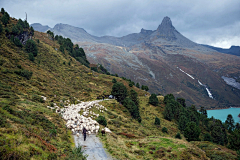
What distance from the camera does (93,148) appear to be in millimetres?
18578

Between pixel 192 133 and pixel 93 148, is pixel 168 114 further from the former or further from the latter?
pixel 93 148

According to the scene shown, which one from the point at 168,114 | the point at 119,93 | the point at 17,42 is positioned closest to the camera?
the point at 17,42

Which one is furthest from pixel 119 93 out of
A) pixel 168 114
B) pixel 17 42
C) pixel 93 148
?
pixel 17 42

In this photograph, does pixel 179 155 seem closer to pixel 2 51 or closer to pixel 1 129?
pixel 1 129

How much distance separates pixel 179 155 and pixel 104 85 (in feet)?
241

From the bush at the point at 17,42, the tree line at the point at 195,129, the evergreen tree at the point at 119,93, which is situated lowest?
the tree line at the point at 195,129

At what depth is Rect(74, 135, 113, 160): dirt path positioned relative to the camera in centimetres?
1658

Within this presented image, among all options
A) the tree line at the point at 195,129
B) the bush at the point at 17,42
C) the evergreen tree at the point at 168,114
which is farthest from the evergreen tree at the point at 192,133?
the bush at the point at 17,42

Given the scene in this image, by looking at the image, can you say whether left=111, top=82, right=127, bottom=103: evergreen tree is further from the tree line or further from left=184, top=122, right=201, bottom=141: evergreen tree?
left=184, top=122, right=201, bottom=141: evergreen tree

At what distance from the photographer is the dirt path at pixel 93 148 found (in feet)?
54.4

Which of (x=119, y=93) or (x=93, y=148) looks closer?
(x=93, y=148)

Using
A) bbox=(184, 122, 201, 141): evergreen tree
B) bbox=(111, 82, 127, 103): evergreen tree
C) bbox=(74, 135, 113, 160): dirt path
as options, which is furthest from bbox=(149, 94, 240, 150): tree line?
bbox=(74, 135, 113, 160): dirt path

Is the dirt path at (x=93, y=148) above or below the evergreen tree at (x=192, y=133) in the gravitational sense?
above

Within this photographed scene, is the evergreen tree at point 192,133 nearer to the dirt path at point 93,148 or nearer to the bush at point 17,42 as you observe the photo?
the dirt path at point 93,148
